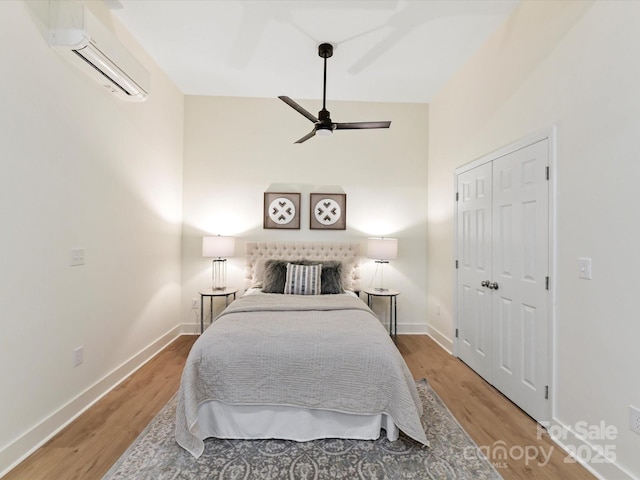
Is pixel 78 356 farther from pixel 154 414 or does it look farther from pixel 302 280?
pixel 302 280

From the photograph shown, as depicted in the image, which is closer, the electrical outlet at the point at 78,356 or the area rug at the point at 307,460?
the area rug at the point at 307,460

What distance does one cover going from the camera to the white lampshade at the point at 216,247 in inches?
148

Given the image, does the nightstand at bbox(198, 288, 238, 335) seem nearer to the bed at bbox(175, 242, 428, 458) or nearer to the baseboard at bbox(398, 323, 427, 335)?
the bed at bbox(175, 242, 428, 458)

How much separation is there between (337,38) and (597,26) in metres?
1.97

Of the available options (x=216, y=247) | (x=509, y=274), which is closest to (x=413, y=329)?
(x=509, y=274)

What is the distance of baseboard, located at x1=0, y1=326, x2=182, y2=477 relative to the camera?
1738 millimetres

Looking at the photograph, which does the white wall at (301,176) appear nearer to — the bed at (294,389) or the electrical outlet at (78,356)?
the electrical outlet at (78,356)

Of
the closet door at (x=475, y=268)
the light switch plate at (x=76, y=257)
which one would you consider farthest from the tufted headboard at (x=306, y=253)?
the light switch plate at (x=76, y=257)

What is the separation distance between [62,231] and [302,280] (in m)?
2.17

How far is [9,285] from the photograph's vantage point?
175 cm

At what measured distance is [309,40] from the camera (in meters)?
2.96

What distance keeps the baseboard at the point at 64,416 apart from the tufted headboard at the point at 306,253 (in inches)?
61.8

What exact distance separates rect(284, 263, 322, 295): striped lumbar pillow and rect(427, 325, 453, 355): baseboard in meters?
1.67

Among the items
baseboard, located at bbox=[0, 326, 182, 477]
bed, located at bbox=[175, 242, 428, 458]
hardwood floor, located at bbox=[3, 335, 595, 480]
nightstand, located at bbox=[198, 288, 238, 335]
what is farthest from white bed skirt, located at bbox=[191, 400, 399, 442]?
nightstand, located at bbox=[198, 288, 238, 335]
